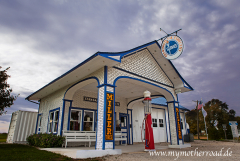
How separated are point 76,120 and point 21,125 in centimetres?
592

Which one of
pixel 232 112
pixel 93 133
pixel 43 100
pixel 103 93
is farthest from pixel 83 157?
pixel 232 112

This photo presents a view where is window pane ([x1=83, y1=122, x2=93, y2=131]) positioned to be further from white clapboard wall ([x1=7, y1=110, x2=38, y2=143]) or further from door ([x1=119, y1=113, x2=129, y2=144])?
white clapboard wall ([x1=7, y1=110, x2=38, y2=143])

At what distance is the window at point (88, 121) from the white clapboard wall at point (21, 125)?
5.74 metres

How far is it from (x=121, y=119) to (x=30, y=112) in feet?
25.3

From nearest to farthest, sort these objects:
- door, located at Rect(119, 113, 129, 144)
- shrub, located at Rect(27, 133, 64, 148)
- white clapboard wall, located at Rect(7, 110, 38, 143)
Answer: shrub, located at Rect(27, 133, 64, 148)
door, located at Rect(119, 113, 129, 144)
white clapboard wall, located at Rect(7, 110, 38, 143)

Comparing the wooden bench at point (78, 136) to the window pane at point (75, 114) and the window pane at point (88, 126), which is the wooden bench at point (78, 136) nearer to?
the window pane at point (88, 126)

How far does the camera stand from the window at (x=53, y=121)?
35.3 ft

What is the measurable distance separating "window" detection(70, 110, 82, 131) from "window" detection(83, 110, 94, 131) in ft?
1.20

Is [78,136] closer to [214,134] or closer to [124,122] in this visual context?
[124,122]

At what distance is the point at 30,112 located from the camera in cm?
1398

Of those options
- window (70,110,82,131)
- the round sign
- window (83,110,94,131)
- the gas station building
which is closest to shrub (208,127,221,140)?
the gas station building

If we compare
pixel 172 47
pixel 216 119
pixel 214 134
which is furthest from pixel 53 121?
pixel 216 119

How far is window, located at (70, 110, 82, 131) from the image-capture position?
34.2ft

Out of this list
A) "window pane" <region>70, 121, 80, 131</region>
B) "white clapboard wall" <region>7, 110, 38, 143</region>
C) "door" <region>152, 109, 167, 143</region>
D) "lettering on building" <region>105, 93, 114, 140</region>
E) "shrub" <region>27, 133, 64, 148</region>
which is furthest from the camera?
"door" <region>152, 109, 167, 143</region>
